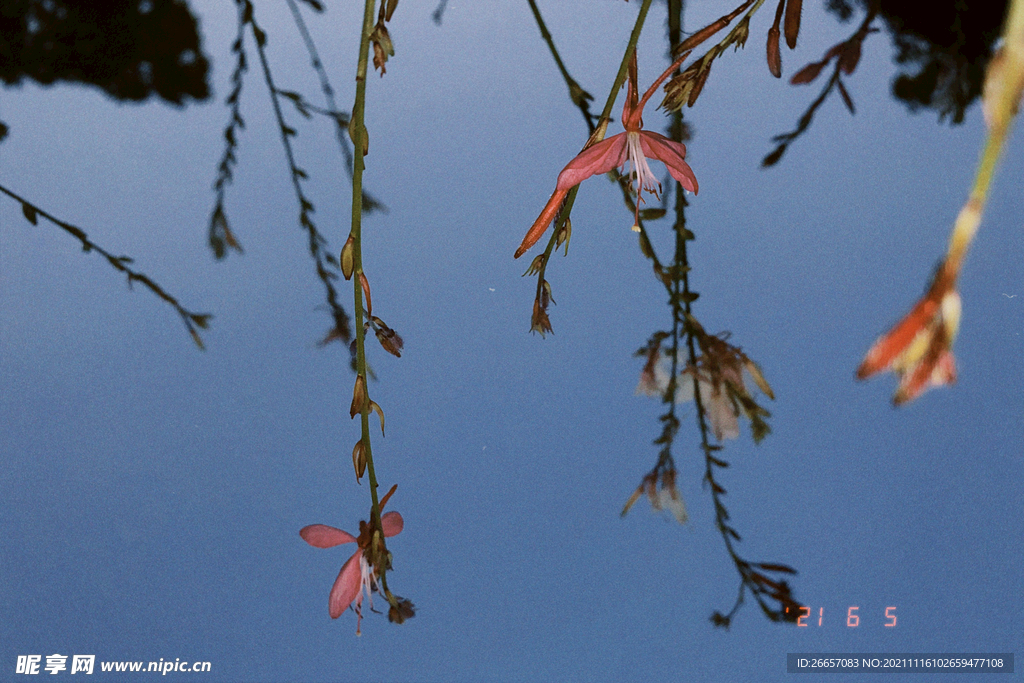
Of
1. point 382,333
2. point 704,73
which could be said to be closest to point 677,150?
point 704,73

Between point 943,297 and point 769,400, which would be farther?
point 769,400

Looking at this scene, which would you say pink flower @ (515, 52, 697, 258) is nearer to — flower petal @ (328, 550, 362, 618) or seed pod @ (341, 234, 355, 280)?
seed pod @ (341, 234, 355, 280)

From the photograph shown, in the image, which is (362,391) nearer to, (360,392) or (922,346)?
(360,392)

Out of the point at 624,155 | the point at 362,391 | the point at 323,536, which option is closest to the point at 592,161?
the point at 624,155

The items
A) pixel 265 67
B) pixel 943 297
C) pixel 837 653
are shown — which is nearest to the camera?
pixel 943 297

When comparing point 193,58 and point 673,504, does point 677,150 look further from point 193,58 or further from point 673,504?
point 193,58

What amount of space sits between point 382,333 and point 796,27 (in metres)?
0.28

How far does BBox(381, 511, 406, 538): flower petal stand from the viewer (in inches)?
14.3

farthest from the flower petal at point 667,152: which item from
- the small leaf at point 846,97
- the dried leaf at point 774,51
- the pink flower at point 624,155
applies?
the small leaf at point 846,97

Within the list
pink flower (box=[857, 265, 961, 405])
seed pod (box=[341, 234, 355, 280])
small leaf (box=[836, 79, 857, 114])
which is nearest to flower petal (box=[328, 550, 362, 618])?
seed pod (box=[341, 234, 355, 280])

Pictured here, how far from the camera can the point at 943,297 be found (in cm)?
14

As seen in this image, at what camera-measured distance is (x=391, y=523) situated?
1.20 feet

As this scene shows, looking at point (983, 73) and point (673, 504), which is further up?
point (983, 73)

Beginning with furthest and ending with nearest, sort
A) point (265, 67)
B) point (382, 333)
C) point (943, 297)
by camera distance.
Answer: point (265, 67) → point (382, 333) → point (943, 297)
